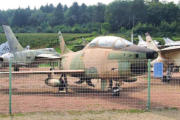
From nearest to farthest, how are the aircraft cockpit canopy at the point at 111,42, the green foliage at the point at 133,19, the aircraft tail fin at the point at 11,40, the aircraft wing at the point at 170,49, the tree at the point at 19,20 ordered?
the aircraft cockpit canopy at the point at 111,42 < the aircraft wing at the point at 170,49 < the aircraft tail fin at the point at 11,40 < the green foliage at the point at 133,19 < the tree at the point at 19,20

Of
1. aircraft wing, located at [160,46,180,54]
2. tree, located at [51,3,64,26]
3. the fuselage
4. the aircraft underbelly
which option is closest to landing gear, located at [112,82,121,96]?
the fuselage

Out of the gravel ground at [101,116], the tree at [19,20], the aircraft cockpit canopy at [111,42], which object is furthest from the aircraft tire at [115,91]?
the tree at [19,20]

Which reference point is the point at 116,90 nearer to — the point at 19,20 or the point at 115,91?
the point at 115,91

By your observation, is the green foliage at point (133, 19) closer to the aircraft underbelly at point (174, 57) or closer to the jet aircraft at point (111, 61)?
the aircraft underbelly at point (174, 57)

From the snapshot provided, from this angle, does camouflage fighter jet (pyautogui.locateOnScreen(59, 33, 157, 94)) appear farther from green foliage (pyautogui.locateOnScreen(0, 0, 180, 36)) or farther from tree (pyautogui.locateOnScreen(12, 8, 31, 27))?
tree (pyautogui.locateOnScreen(12, 8, 31, 27))

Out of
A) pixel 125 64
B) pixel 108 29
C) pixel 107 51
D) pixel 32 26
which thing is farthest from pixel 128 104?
pixel 32 26

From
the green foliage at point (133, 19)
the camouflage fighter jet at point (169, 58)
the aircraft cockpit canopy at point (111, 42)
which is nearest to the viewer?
the aircraft cockpit canopy at point (111, 42)

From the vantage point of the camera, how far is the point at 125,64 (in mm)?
10023

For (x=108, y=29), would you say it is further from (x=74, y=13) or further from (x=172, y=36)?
(x=74, y=13)

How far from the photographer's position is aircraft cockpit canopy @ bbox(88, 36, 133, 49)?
1062 centimetres

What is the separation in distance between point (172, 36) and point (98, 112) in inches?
2412

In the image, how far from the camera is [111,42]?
1094cm

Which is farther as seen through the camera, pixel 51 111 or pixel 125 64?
pixel 125 64

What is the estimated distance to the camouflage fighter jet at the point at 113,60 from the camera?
9.93 metres
